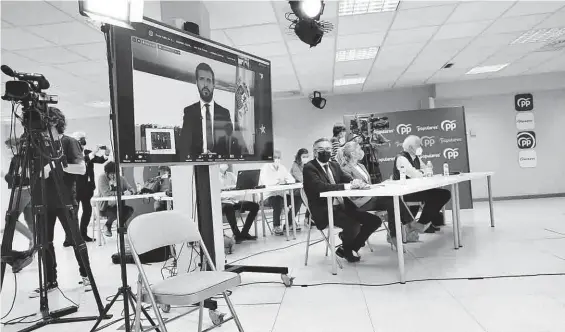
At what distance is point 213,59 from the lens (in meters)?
2.86

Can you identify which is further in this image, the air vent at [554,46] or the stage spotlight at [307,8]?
the air vent at [554,46]

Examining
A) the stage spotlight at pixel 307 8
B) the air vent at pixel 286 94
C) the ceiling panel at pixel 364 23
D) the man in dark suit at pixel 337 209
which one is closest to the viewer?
the man in dark suit at pixel 337 209

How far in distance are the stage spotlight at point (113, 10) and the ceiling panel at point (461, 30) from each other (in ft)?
15.6

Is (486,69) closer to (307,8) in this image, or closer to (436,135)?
(436,135)

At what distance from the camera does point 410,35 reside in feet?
19.0

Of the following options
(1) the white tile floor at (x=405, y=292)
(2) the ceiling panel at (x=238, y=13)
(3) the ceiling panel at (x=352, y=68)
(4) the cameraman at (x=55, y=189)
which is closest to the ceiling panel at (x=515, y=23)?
(3) the ceiling panel at (x=352, y=68)

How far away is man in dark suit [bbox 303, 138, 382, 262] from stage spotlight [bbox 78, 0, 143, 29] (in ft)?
7.22

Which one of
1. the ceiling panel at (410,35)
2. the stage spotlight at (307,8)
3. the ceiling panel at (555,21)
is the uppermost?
the ceiling panel at (555,21)

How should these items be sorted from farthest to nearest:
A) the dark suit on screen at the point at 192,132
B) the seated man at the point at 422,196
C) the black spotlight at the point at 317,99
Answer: the black spotlight at the point at 317,99, the seated man at the point at 422,196, the dark suit on screen at the point at 192,132

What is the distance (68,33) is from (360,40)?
3.90 metres

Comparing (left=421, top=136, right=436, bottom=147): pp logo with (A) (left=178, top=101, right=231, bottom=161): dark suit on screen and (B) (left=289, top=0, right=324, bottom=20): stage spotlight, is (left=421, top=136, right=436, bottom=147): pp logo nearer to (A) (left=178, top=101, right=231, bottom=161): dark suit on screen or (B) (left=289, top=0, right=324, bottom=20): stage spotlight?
(B) (left=289, top=0, right=324, bottom=20): stage spotlight

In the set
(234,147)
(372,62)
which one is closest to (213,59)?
(234,147)

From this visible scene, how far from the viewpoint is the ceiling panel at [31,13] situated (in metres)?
3.96

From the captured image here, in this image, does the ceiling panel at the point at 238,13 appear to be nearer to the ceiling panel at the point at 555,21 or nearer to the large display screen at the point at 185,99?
the large display screen at the point at 185,99
